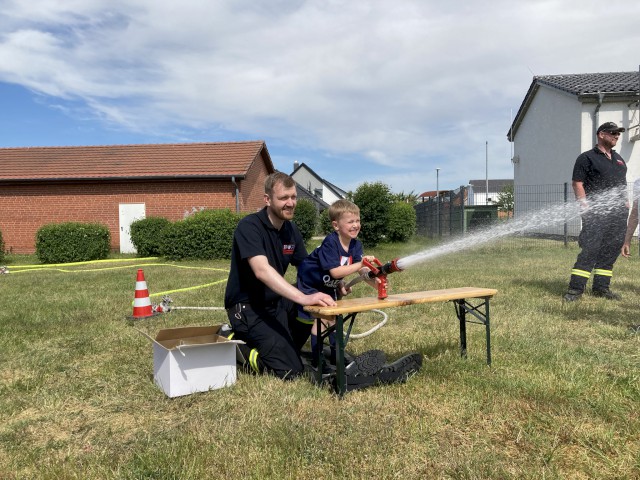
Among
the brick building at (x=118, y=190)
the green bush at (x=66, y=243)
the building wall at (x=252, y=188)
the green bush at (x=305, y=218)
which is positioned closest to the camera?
the green bush at (x=66, y=243)

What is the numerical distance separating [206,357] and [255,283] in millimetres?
742

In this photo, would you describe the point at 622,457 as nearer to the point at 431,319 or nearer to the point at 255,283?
the point at 255,283

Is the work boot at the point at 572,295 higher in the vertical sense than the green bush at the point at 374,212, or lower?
lower

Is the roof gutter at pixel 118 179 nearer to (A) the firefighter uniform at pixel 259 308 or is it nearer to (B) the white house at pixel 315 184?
(A) the firefighter uniform at pixel 259 308

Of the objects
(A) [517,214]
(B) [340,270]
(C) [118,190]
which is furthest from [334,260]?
(C) [118,190]

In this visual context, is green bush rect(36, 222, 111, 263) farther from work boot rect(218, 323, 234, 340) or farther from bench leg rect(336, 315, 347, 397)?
bench leg rect(336, 315, 347, 397)

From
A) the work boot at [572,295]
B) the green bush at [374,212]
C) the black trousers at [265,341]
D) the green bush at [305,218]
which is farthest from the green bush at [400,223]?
the black trousers at [265,341]

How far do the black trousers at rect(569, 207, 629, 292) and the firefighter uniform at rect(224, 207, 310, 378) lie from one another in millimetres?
4696

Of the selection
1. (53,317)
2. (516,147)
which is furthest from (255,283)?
(516,147)

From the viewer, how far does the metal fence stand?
18013 mm

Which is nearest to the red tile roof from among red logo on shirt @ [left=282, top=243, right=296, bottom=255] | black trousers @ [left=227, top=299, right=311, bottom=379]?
red logo on shirt @ [left=282, top=243, right=296, bottom=255]

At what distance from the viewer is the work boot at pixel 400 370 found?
382 centimetres

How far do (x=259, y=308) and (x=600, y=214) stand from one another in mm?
5387

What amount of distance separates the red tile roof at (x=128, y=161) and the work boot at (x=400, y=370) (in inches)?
725
